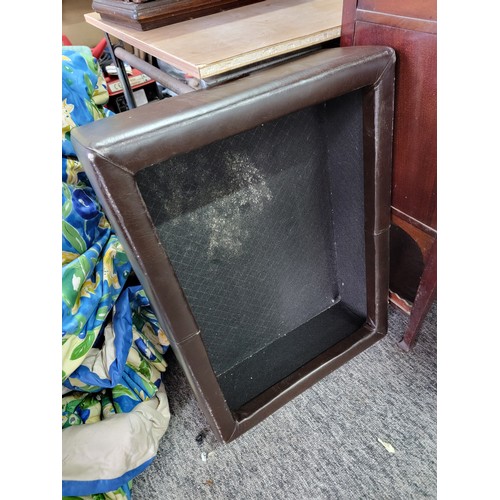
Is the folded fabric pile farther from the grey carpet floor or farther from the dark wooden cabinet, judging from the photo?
the dark wooden cabinet

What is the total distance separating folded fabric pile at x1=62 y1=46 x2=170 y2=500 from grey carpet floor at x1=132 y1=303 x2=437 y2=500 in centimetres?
9

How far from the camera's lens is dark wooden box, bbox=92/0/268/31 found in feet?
3.36

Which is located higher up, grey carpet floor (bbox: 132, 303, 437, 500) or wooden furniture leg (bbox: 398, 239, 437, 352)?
wooden furniture leg (bbox: 398, 239, 437, 352)

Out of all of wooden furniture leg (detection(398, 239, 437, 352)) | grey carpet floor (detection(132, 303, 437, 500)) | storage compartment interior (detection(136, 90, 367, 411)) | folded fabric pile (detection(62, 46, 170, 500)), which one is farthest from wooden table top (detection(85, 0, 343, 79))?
grey carpet floor (detection(132, 303, 437, 500))

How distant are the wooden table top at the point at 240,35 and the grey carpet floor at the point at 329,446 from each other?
2.95ft

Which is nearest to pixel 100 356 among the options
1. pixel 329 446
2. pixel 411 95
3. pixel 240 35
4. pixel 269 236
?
pixel 269 236

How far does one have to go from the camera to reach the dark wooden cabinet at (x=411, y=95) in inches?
30.6

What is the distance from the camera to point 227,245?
3.31 feet

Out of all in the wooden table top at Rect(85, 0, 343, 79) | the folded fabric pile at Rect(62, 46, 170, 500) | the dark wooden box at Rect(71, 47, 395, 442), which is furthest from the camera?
the folded fabric pile at Rect(62, 46, 170, 500)

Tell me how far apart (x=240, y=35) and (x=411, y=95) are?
395mm

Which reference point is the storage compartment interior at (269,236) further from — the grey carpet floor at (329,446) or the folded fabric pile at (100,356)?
the folded fabric pile at (100,356)

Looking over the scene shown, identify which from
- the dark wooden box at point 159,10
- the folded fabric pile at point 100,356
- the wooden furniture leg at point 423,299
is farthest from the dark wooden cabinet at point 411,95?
the folded fabric pile at point 100,356

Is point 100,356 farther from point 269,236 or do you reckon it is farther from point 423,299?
point 423,299

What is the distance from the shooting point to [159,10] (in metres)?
1.03
